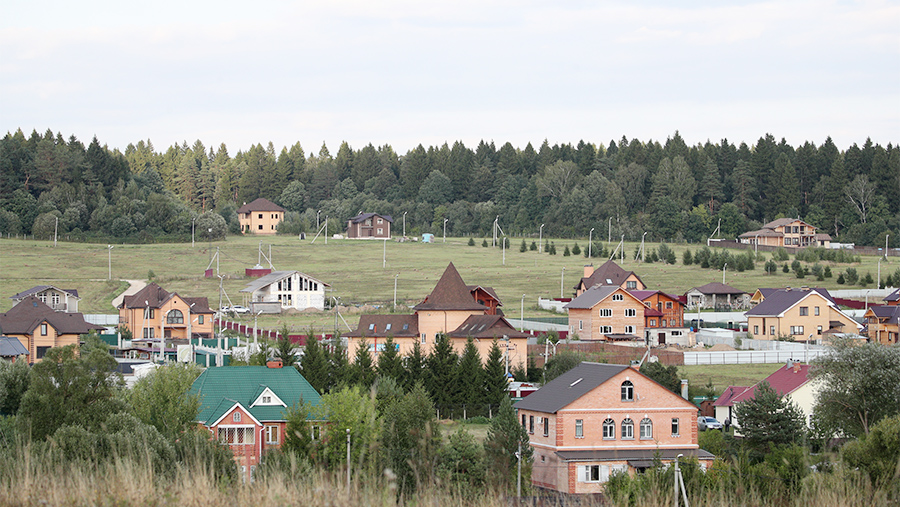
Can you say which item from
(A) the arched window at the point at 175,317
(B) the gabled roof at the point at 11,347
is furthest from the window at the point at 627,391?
(A) the arched window at the point at 175,317

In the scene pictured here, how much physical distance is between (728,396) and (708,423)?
2.94m

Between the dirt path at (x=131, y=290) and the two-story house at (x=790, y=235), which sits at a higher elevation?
the two-story house at (x=790, y=235)

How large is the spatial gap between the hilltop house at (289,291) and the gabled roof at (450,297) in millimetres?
25821

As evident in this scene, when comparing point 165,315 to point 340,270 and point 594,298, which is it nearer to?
point 594,298

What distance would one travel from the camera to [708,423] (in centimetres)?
4269

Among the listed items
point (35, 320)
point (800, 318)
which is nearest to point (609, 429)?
point (35, 320)

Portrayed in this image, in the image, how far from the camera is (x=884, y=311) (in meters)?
66.8

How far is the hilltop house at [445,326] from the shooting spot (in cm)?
5334

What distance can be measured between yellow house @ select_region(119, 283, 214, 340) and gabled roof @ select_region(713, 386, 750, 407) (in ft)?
114

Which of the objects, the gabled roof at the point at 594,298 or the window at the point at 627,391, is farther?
the gabled roof at the point at 594,298

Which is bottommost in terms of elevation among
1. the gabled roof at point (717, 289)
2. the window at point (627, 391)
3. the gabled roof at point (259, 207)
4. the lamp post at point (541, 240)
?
the window at point (627, 391)

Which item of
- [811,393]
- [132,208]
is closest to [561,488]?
[811,393]

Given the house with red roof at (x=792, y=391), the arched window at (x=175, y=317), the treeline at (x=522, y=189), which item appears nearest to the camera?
the house with red roof at (x=792, y=391)

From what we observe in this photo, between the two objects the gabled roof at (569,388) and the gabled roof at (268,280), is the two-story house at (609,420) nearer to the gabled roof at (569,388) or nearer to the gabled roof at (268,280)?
the gabled roof at (569,388)
